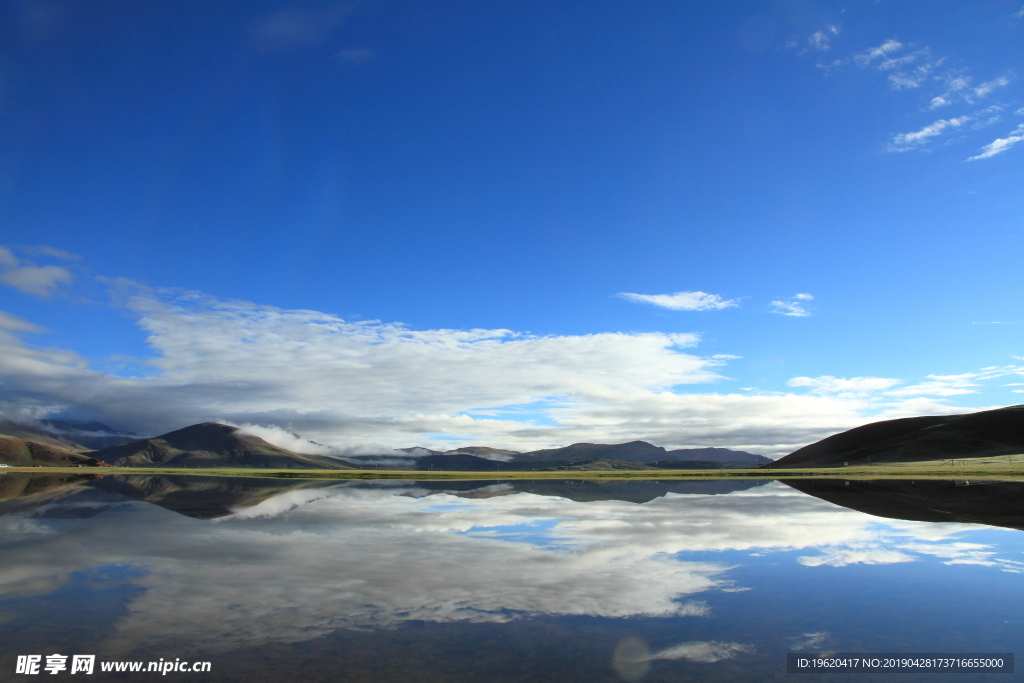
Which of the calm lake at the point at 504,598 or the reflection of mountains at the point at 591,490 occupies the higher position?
the calm lake at the point at 504,598

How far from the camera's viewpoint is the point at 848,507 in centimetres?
4944

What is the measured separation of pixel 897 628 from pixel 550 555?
14.2 m

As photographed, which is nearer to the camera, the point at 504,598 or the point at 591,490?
the point at 504,598

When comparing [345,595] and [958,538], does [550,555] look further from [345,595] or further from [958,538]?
[958,538]

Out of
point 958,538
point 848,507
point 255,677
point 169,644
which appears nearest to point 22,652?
point 169,644

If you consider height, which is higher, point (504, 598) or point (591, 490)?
point (504, 598)

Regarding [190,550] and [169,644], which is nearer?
[169,644]

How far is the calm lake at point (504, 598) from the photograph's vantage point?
12.6 m

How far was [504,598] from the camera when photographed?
18.1 metres

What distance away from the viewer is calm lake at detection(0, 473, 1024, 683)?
1264cm

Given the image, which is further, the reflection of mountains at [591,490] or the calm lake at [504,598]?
the reflection of mountains at [591,490]

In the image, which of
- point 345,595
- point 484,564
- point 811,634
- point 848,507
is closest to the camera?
point 811,634

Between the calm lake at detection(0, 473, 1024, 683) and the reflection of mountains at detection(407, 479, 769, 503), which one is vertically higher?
the calm lake at detection(0, 473, 1024, 683)

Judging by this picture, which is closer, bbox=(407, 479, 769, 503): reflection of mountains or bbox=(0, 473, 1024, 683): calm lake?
bbox=(0, 473, 1024, 683): calm lake
